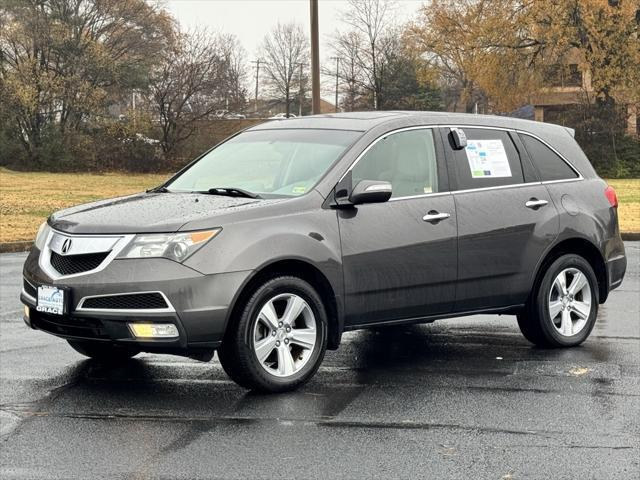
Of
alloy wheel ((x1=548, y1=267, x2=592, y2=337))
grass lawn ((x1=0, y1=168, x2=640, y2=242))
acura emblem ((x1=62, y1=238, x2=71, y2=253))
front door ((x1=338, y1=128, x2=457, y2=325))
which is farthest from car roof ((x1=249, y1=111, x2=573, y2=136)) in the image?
grass lawn ((x1=0, y1=168, x2=640, y2=242))

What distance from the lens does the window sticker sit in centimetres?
744

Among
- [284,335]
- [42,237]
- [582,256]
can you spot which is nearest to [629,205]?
[582,256]

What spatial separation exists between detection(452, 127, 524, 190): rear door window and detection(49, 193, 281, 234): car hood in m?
1.58

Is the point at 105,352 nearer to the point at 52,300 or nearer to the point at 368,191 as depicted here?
the point at 52,300

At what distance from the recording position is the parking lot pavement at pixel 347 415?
489 centimetres

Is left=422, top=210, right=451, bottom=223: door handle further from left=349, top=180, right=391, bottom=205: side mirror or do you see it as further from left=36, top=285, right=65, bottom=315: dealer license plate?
left=36, top=285, right=65, bottom=315: dealer license plate

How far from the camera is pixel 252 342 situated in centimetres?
615

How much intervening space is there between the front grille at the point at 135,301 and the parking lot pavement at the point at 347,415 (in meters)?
0.58

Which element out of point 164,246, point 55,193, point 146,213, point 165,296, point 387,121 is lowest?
point 55,193

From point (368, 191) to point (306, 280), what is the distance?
0.67m

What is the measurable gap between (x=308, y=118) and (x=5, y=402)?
9.78ft

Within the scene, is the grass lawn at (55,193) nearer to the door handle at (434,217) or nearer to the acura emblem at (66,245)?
the acura emblem at (66,245)

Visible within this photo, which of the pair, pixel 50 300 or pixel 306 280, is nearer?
pixel 50 300

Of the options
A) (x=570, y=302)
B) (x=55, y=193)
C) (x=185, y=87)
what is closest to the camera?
(x=570, y=302)
